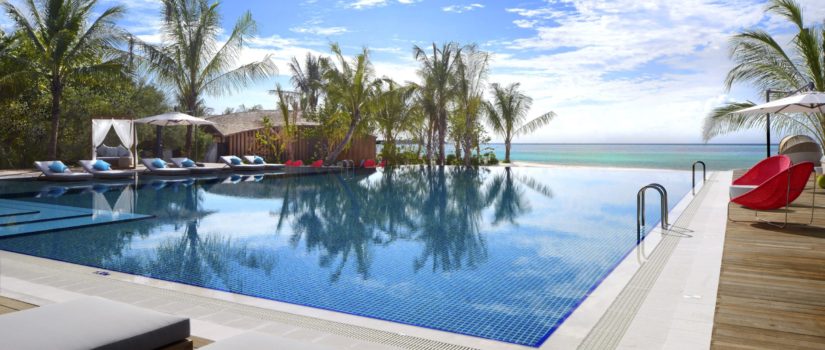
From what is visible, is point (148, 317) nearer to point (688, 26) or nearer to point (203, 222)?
point (203, 222)

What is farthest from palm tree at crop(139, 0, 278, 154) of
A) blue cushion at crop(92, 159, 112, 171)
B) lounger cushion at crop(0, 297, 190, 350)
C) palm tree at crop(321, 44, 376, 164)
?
lounger cushion at crop(0, 297, 190, 350)

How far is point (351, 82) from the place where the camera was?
65.0 feet

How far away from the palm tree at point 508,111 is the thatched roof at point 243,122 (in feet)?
26.7

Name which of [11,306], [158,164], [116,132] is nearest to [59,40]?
[116,132]

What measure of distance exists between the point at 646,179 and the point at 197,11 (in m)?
16.3

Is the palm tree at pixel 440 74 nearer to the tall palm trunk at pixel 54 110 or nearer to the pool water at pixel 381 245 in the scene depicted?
the pool water at pixel 381 245

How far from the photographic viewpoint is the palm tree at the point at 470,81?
21875mm

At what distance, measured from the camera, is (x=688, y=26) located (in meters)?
17.0

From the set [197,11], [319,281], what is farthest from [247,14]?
[319,281]

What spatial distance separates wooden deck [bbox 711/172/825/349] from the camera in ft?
9.43

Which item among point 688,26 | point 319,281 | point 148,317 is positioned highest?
point 688,26

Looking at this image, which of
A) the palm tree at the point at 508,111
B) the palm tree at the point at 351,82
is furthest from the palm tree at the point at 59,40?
the palm tree at the point at 508,111

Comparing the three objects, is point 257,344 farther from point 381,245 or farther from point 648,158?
point 648,158

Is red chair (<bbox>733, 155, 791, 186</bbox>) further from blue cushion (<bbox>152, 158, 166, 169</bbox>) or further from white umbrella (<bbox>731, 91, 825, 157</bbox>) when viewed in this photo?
blue cushion (<bbox>152, 158, 166, 169</bbox>)
